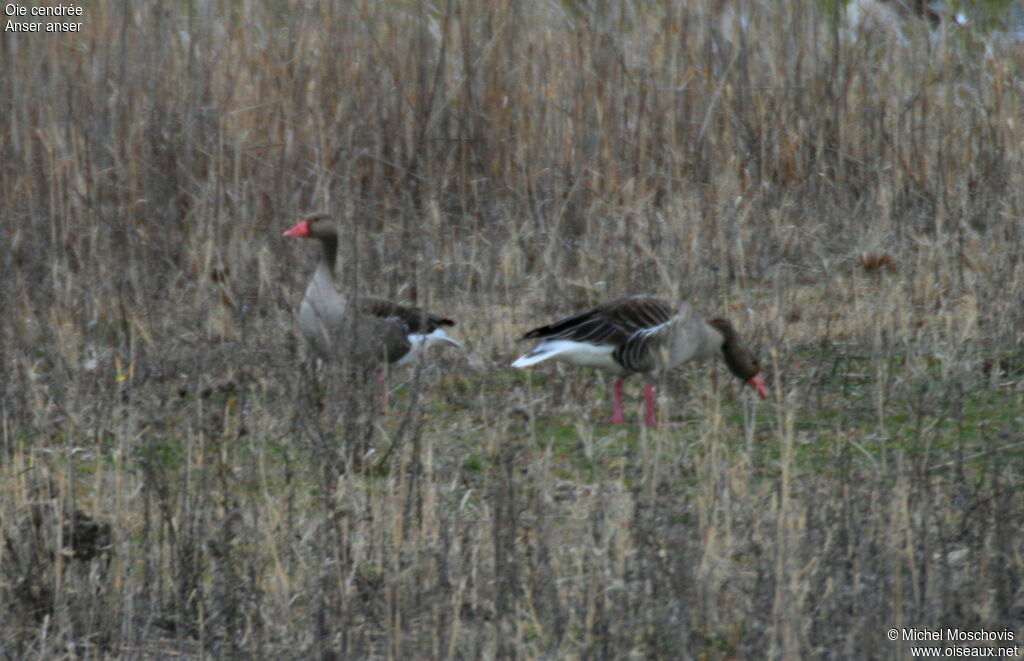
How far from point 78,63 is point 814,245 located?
4756mm

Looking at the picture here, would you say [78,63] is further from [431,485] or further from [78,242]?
[431,485]

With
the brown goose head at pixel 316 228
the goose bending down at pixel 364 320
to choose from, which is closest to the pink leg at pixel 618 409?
the goose bending down at pixel 364 320

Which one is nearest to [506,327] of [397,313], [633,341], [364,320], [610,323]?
[397,313]

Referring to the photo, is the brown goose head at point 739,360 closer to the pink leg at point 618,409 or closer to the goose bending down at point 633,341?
the goose bending down at point 633,341

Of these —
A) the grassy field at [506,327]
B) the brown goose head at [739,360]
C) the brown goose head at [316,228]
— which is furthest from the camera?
the brown goose head at [316,228]

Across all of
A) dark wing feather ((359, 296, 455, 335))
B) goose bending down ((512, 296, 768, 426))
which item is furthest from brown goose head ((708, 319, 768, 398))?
dark wing feather ((359, 296, 455, 335))

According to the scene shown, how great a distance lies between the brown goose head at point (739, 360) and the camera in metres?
6.35

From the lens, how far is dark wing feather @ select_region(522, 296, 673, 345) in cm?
624

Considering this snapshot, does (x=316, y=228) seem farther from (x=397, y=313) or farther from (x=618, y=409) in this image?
(x=618, y=409)

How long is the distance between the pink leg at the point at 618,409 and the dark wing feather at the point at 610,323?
222 millimetres

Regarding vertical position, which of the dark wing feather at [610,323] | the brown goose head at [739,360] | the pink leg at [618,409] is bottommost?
the pink leg at [618,409]

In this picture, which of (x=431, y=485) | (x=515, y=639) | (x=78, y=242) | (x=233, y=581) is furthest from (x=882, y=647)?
(x=78, y=242)

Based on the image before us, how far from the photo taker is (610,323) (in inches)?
247

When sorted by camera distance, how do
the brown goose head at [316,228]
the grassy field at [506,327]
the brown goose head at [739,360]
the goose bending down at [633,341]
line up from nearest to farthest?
the grassy field at [506,327]
the goose bending down at [633,341]
the brown goose head at [739,360]
the brown goose head at [316,228]
